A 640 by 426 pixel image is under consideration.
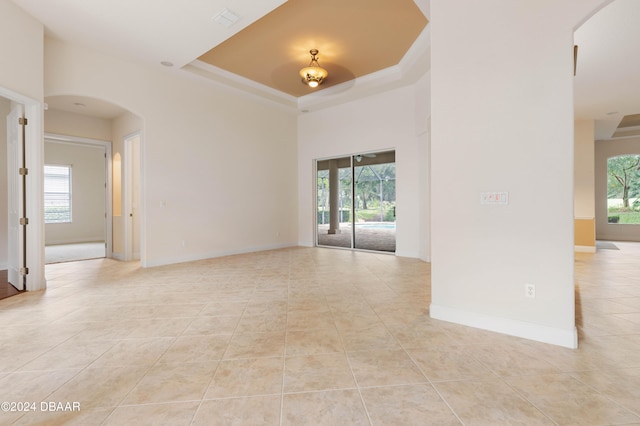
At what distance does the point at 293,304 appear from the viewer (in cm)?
330

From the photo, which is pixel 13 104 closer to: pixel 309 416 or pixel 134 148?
pixel 134 148

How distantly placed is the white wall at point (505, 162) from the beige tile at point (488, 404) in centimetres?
94

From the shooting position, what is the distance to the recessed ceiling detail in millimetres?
3945

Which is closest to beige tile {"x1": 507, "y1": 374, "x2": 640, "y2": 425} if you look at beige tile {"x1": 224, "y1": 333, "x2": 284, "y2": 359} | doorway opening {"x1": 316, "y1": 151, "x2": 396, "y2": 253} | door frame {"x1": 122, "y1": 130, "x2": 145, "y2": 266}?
beige tile {"x1": 224, "y1": 333, "x2": 284, "y2": 359}

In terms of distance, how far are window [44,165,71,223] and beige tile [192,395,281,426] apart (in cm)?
999

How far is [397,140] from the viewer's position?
249 inches

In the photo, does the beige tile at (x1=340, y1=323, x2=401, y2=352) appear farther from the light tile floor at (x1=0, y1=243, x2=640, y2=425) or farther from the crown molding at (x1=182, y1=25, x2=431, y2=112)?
the crown molding at (x1=182, y1=25, x2=431, y2=112)

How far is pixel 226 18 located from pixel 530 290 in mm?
4431

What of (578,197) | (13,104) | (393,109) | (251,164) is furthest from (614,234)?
(13,104)

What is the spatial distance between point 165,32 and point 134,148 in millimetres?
3045

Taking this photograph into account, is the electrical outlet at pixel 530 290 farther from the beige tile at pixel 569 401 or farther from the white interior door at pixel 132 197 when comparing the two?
the white interior door at pixel 132 197

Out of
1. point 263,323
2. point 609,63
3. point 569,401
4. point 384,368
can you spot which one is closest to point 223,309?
point 263,323

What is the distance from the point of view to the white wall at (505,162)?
2266 millimetres

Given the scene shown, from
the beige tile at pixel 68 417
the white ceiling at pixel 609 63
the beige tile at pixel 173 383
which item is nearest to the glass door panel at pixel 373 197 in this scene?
the white ceiling at pixel 609 63
